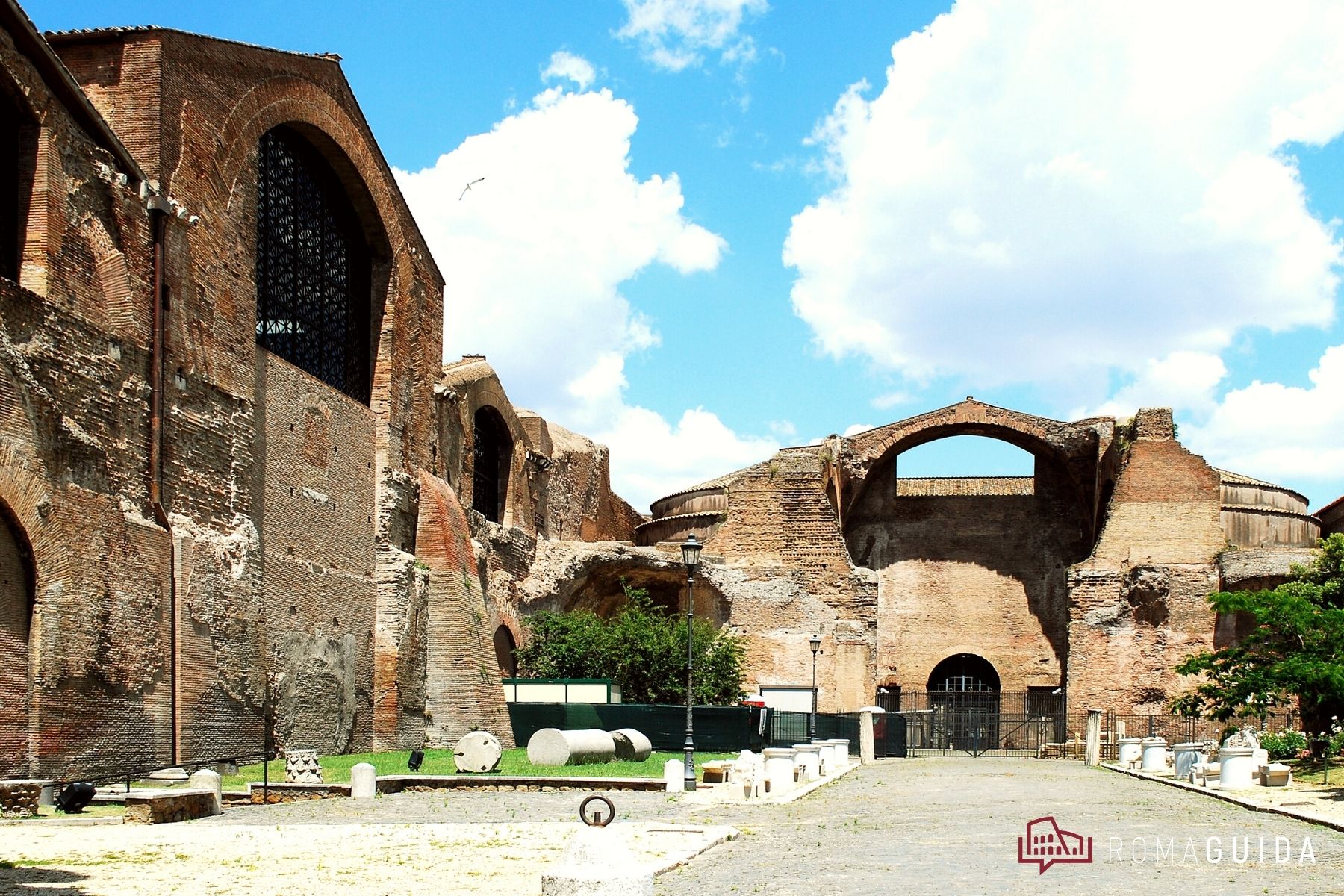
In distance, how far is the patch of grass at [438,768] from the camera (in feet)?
51.2

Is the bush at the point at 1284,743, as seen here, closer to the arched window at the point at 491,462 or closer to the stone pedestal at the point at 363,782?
the stone pedestal at the point at 363,782

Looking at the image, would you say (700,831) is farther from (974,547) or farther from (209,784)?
(974,547)

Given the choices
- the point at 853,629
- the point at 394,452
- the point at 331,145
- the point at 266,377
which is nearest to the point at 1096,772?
the point at 853,629

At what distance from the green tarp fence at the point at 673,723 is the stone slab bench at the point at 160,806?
1176 centimetres

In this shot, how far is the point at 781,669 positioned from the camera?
1188 inches

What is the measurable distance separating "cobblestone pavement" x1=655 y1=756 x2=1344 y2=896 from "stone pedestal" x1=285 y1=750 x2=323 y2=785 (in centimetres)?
431

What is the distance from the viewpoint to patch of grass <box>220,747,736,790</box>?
15.6 meters

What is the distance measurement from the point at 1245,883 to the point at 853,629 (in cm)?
2238

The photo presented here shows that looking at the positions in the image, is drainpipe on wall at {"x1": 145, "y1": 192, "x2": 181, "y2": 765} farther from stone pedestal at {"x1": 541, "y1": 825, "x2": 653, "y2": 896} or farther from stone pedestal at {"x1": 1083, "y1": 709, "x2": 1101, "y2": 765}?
stone pedestal at {"x1": 1083, "y1": 709, "x2": 1101, "y2": 765}

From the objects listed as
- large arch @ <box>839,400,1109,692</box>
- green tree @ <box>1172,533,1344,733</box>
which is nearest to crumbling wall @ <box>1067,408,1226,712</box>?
large arch @ <box>839,400,1109,692</box>

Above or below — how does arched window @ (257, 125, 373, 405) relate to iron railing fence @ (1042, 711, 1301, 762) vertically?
above

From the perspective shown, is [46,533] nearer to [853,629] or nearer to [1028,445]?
[853,629]

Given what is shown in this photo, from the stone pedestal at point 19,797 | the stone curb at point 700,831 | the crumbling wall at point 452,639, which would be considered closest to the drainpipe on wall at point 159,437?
the stone pedestal at point 19,797

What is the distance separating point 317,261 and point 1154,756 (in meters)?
15.2
